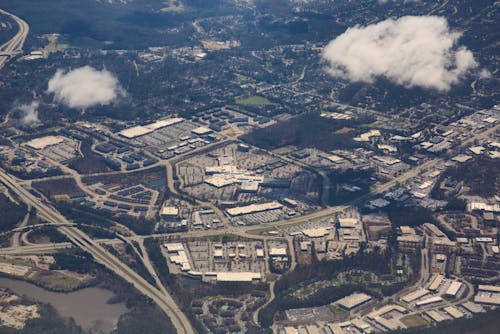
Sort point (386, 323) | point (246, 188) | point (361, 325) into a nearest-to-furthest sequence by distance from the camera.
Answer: point (361, 325)
point (386, 323)
point (246, 188)

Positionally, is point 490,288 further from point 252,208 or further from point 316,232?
point 252,208

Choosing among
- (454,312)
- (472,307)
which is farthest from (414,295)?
(472,307)

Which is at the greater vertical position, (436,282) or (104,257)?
(104,257)

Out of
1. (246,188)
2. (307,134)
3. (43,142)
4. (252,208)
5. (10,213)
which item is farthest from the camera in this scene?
(307,134)

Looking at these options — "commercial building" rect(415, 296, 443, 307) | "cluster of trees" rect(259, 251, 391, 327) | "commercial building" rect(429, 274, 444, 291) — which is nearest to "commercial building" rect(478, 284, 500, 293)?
"commercial building" rect(429, 274, 444, 291)

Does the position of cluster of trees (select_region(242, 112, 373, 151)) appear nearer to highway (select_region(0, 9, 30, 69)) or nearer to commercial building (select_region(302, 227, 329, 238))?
commercial building (select_region(302, 227, 329, 238))

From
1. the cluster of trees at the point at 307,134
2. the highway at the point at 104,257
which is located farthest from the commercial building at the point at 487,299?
the cluster of trees at the point at 307,134
